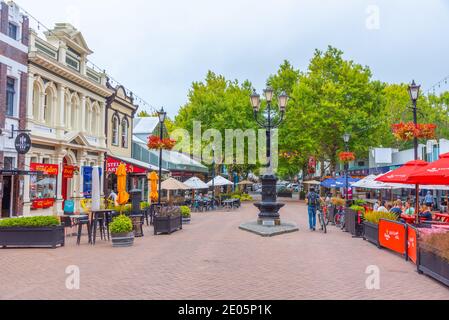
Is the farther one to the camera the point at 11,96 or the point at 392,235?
the point at 11,96

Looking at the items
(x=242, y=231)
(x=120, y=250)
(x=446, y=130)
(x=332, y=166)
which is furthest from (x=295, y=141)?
(x=120, y=250)

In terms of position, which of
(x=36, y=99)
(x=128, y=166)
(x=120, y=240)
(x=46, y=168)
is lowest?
(x=120, y=240)

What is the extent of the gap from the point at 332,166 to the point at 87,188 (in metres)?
27.4

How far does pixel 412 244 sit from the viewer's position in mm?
9820

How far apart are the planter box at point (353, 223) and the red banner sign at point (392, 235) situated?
2756 millimetres

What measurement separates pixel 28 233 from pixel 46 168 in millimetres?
8677

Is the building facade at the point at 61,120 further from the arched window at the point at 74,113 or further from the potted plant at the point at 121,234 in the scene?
the potted plant at the point at 121,234

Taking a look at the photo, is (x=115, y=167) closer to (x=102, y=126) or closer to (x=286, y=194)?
(x=102, y=126)

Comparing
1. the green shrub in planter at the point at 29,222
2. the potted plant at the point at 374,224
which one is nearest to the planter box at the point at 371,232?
the potted plant at the point at 374,224

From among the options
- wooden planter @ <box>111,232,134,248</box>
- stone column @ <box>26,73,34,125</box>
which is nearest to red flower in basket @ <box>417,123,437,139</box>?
wooden planter @ <box>111,232,134,248</box>

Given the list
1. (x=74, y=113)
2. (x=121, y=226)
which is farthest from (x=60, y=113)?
(x=121, y=226)

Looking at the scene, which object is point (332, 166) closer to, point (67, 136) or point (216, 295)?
point (67, 136)

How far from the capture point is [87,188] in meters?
24.9

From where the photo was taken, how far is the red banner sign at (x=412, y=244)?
9.44 metres
